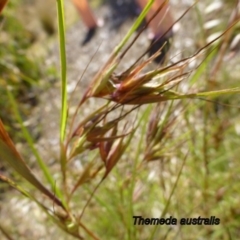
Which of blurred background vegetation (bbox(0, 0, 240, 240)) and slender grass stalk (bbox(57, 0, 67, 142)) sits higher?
slender grass stalk (bbox(57, 0, 67, 142))

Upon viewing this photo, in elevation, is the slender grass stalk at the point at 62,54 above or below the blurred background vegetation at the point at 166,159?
above

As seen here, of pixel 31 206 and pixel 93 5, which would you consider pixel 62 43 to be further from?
pixel 93 5

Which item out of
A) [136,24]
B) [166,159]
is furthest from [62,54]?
[166,159]

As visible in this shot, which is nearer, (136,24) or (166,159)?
(136,24)

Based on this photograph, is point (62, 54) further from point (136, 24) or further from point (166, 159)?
point (166, 159)

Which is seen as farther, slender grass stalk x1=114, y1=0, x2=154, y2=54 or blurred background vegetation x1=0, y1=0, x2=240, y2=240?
blurred background vegetation x1=0, y1=0, x2=240, y2=240

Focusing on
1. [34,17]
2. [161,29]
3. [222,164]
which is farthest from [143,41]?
[34,17]

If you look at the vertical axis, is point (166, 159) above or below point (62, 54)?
below

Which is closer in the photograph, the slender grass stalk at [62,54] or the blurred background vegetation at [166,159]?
the slender grass stalk at [62,54]

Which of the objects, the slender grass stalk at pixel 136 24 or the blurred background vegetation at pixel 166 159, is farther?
the blurred background vegetation at pixel 166 159

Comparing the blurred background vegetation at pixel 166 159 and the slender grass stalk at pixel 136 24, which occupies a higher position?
the slender grass stalk at pixel 136 24

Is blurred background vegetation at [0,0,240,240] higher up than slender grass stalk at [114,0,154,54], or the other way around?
slender grass stalk at [114,0,154,54]
